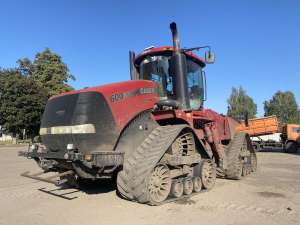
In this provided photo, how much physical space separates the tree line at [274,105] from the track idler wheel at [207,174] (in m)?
66.5

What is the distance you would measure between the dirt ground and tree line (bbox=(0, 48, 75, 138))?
35.6 meters

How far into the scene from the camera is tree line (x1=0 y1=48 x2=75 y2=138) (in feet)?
141

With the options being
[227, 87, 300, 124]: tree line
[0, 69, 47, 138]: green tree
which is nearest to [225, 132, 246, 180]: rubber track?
[0, 69, 47, 138]: green tree

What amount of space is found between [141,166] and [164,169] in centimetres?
70

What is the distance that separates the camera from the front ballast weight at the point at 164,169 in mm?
6473

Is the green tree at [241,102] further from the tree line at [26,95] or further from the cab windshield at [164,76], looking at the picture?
the cab windshield at [164,76]

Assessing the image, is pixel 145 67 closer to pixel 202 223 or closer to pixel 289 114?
pixel 202 223

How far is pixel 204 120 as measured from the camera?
930 centimetres

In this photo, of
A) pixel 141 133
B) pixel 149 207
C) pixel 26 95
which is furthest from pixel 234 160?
pixel 26 95

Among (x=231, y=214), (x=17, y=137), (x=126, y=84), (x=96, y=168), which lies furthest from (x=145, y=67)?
(x=17, y=137)

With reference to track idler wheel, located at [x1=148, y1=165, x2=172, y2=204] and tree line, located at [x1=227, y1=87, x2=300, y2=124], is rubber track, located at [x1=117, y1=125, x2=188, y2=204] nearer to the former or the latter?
track idler wheel, located at [x1=148, y1=165, x2=172, y2=204]

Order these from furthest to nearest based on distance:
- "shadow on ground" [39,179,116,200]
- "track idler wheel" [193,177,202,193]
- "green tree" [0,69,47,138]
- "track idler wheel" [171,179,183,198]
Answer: "green tree" [0,69,47,138], "shadow on ground" [39,179,116,200], "track idler wheel" [193,177,202,193], "track idler wheel" [171,179,183,198]

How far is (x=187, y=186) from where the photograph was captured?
771cm

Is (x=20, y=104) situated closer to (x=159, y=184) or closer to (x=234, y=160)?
(x=234, y=160)
